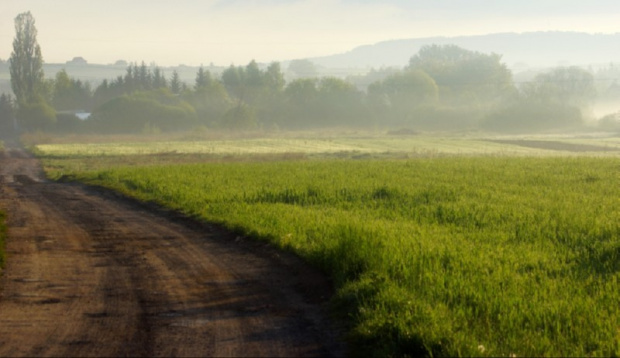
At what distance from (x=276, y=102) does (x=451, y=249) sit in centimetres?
13749

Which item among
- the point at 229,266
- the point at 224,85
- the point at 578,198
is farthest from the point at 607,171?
the point at 224,85

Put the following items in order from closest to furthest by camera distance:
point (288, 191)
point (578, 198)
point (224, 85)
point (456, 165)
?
1. point (578, 198)
2. point (288, 191)
3. point (456, 165)
4. point (224, 85)

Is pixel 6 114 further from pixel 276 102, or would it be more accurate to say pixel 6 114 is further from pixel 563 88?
pixel 563 88

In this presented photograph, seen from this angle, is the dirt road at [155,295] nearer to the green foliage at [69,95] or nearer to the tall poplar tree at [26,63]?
the tall poplar tree at [26,63]

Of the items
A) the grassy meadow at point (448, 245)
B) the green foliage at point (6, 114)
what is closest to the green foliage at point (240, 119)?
the green foliage at point (6, 114)

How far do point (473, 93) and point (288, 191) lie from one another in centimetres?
15282

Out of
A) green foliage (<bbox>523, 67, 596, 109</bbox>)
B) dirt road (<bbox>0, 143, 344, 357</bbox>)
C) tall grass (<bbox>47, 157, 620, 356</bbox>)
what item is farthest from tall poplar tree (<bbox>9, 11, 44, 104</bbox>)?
dirt road (<bbox>0, 143, 344, 357</bbox>)

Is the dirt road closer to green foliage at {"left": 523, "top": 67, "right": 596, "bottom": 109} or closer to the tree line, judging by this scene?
the tree line

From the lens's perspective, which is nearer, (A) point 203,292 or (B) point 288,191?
(A) point 203,292

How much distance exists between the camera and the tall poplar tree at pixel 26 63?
122250 mm

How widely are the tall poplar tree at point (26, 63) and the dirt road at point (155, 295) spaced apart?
112 meters

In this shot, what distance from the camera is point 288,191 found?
25016 millimetres

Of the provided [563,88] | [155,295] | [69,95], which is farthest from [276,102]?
[155,295]

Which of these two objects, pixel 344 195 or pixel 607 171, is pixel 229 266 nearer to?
pixel 344 195
